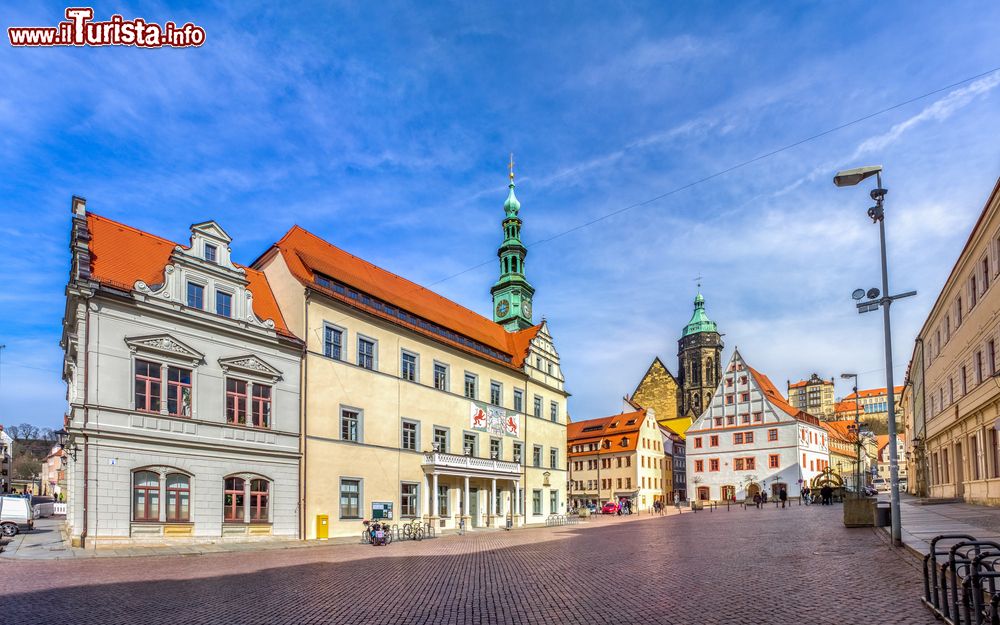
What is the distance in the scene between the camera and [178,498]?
2812cm

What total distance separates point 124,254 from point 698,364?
11505 centimetres

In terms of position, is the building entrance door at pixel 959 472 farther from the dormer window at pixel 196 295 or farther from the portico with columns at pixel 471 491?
the dormer window at pixel 196 295

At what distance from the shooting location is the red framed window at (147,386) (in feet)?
90.3

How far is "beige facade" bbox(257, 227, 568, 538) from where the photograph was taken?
3503 centimetres

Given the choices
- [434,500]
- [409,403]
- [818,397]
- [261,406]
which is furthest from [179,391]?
[818,397]

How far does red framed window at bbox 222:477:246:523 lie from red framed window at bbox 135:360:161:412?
4.57 meters

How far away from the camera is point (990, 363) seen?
28484 millimetres

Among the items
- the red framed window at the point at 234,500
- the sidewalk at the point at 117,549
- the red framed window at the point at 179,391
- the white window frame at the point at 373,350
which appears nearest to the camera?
the sidewalk at the point at 117,549

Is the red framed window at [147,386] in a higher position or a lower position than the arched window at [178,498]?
higher

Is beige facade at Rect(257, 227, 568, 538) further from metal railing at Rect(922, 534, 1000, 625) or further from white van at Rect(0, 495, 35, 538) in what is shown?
metal railing at Rect(922, 534, 1000, 625)

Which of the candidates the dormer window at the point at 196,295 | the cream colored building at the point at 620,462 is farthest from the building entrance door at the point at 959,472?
the cream colored building at the point at 620,462

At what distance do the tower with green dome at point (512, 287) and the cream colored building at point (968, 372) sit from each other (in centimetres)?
3532

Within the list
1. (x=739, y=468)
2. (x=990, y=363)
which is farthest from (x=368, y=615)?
(x=739, y=468)

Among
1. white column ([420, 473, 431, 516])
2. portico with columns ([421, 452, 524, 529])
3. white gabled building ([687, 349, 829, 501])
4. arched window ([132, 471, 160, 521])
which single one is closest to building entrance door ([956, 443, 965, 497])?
portico with columns ([421, 452, 524, 529])
